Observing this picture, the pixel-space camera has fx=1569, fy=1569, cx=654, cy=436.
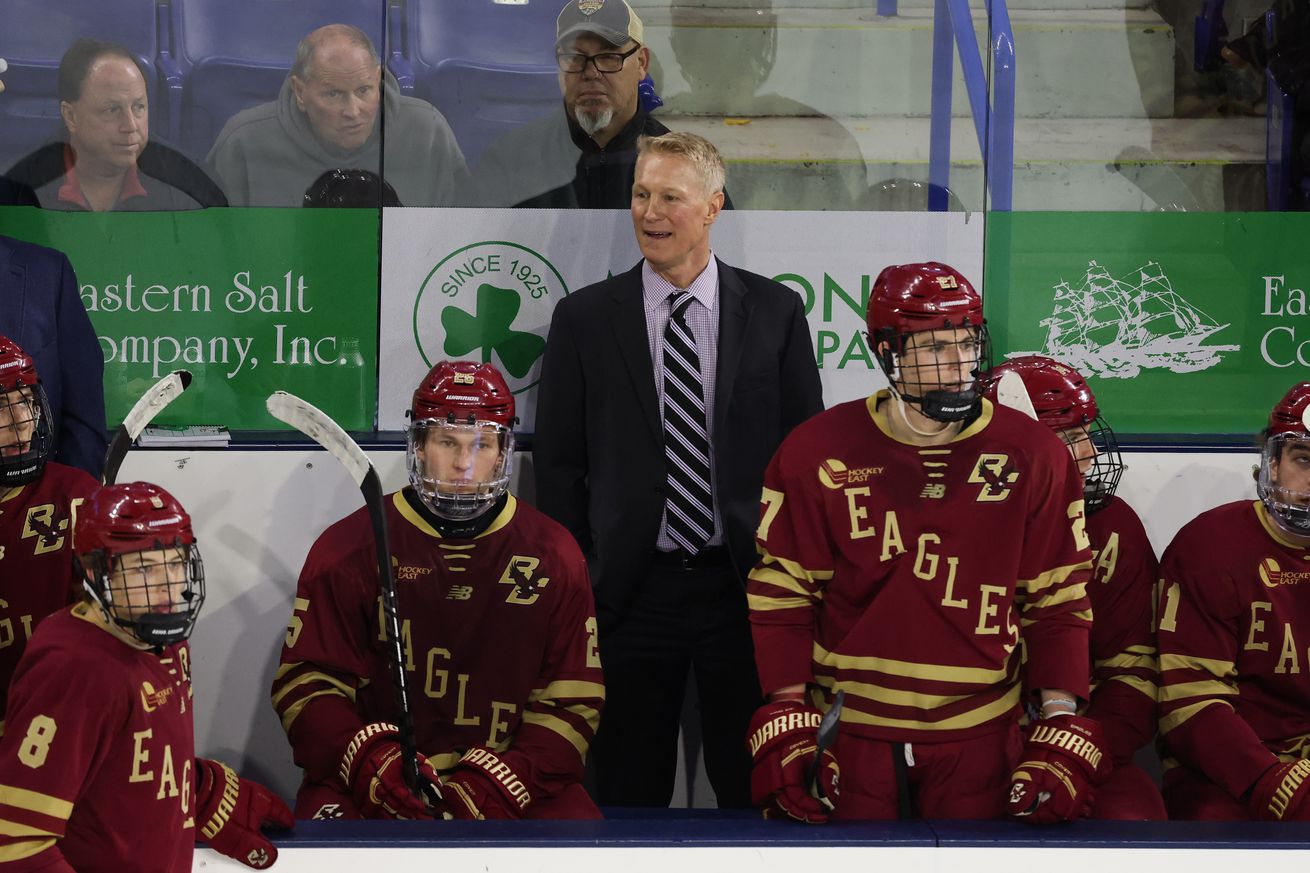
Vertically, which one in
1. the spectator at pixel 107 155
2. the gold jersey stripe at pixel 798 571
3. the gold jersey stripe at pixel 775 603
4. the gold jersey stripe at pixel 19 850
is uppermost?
the spectator at pixel 107 155

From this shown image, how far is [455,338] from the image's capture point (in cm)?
387

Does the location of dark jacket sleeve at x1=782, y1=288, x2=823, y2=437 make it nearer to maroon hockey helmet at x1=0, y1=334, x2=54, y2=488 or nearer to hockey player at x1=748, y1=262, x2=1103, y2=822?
hockey player at x1=748, y1=262, x2=1103, y2=822

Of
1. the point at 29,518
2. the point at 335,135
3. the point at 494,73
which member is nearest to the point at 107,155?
the point at 335,135

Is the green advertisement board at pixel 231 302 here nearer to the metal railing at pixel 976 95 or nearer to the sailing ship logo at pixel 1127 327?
the metal railing at pixel 976 95

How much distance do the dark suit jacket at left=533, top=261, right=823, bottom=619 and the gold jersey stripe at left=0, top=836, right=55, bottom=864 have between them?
1599 mm

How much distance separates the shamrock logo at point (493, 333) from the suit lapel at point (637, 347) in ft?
1.38

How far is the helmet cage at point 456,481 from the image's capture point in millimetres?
2965

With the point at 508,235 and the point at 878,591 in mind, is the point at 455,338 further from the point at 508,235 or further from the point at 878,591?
the point at 878,591

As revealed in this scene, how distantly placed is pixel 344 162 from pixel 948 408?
1868 mm

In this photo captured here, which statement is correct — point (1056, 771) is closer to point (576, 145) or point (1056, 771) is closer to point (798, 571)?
point (798, 571)

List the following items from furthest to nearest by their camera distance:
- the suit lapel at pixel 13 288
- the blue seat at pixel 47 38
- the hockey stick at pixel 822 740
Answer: the blue seat at pixel 47 38, the suit lapel at pixel 13 288, the hockey stick at pixel 822 740

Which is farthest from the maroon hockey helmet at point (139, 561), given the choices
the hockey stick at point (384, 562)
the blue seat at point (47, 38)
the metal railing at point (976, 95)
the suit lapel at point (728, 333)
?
the metal railing at point (976, 95)

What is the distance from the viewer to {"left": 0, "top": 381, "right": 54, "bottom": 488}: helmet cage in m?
2.80

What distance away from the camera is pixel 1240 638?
122 inches
